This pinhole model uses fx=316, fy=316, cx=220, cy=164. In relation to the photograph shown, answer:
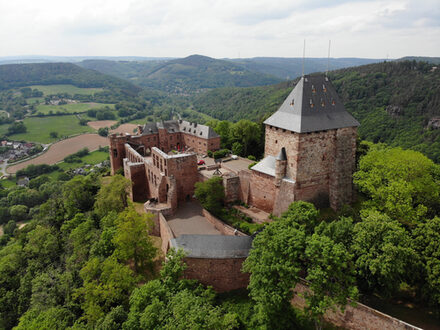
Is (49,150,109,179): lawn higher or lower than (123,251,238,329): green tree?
lower

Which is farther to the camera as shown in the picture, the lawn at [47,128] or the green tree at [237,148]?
the lawn at [47,128]

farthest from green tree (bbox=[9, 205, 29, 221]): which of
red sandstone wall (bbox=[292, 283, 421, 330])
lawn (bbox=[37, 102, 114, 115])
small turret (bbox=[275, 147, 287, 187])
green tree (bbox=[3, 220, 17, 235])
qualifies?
lawn (bbox=[37, 102, 114, 115])

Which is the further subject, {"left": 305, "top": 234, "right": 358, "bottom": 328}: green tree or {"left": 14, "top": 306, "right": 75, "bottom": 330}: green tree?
{"left": 14, "top": 306, "right": 75, "bottom": 330}: green tree

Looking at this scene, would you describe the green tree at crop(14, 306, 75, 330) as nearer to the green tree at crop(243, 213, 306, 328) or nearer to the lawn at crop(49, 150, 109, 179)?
the green tree at crop(243, 213, 306, 328)

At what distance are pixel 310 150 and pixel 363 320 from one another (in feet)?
54.1

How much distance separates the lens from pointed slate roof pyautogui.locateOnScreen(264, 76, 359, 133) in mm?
32844

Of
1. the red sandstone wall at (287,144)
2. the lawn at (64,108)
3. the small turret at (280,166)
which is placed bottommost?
the lawn at (64,108)

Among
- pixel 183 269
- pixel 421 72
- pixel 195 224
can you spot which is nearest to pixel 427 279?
pixel 183 269

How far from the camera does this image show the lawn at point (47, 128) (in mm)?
142000

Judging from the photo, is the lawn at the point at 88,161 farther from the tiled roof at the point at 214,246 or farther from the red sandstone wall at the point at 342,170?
the red sandstone wall at the point at 342,170

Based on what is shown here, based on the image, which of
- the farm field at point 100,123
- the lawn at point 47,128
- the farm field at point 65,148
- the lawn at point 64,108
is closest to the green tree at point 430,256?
the farm field at point 65,148

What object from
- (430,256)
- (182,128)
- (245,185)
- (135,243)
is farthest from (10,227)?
(430,256)

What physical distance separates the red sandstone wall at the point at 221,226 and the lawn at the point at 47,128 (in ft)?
408

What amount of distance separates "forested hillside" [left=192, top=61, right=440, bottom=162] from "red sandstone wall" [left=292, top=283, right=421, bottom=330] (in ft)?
207
